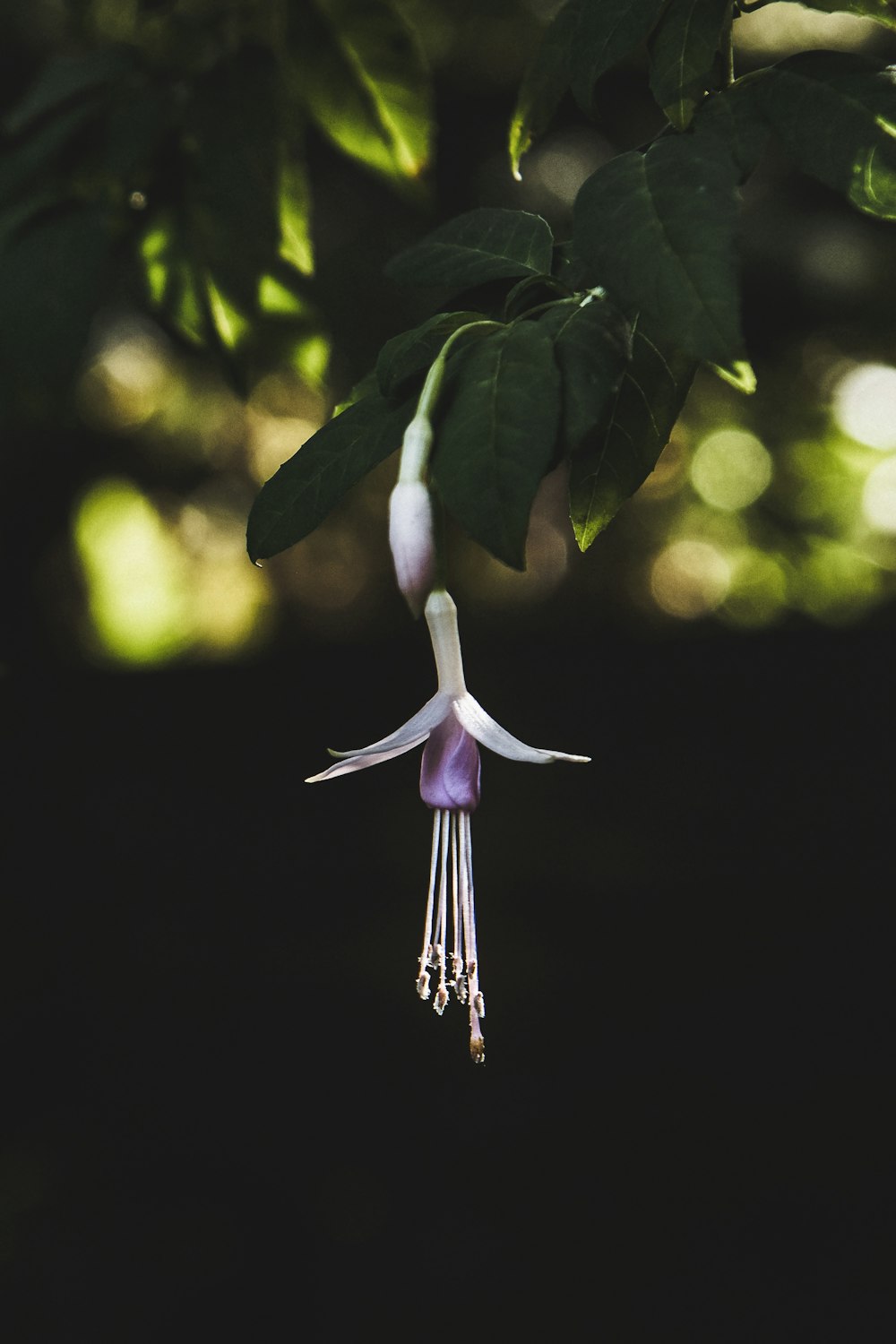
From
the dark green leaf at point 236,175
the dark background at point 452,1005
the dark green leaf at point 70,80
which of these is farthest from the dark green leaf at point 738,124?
the dark background at point 452,1005

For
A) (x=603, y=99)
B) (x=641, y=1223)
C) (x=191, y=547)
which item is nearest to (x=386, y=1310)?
(x=641, y=1223)

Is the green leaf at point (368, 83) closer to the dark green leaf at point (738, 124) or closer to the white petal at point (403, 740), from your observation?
the dark green leaf at point (738, 124)

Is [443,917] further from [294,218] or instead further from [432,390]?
[294,218]

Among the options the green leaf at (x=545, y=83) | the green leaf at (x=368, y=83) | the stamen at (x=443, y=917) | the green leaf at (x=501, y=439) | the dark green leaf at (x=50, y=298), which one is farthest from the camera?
the green leaf at (x=368, y=83)

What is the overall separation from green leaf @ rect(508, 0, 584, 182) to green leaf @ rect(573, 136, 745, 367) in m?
0.19

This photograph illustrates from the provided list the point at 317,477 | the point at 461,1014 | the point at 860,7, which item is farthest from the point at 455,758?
the point at 461,1014

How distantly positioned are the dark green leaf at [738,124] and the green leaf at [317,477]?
162mm

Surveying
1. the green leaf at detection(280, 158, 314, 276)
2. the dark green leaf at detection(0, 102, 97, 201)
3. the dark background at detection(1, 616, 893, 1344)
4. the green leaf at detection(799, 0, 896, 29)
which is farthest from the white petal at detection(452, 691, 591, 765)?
the dark background at detection(1, 616, 893, 1344)

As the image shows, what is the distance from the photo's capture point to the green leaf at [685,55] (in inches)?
19.2

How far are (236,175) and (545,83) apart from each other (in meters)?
0.24

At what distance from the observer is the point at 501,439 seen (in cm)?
37

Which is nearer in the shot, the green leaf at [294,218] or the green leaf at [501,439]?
the green leaf at [501,439]

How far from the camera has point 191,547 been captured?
250 centimetres

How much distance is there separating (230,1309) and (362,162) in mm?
1810
